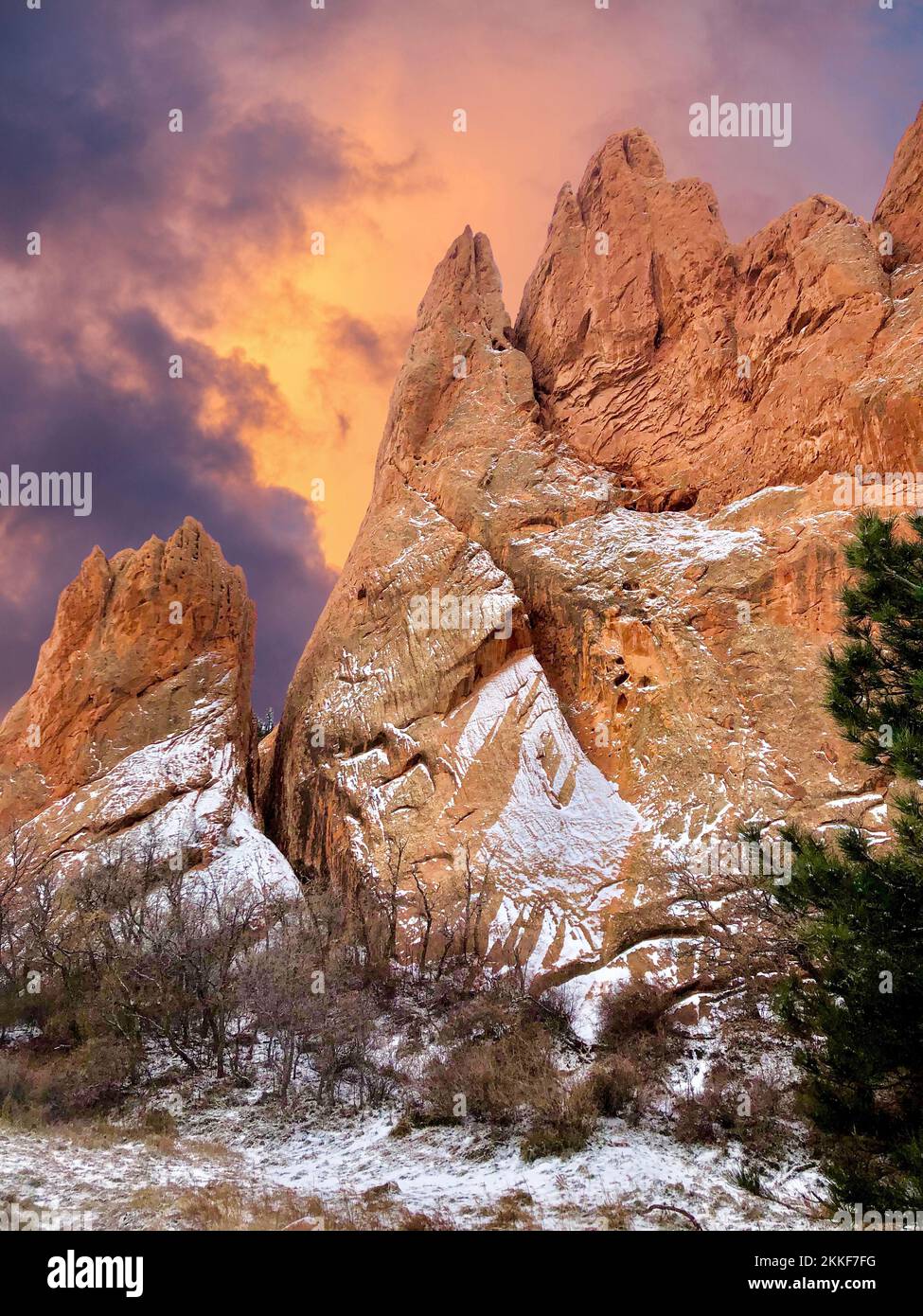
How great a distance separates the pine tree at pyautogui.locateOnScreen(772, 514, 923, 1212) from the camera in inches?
336

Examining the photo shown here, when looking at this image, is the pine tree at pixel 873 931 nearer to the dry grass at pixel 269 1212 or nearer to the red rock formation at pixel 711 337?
the dry grass at pixel 269 1212

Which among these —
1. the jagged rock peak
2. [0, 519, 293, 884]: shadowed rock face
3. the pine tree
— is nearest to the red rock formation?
→ the jagged rock peak

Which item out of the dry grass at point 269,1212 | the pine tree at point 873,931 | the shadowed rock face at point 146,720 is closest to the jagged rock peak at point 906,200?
the pine tree at point 873,931

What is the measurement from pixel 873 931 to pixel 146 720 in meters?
38.2

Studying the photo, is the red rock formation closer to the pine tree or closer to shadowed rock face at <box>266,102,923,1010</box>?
shadowed rock face at <box>266,102,923,1010</box>

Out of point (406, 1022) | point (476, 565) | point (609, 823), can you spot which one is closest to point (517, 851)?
point (609, 823)

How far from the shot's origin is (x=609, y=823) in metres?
31.5

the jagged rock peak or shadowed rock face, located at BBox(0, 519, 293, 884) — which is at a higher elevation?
the jagged rock peak

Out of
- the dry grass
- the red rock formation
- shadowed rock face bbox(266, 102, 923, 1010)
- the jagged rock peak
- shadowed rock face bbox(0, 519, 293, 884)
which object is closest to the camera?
the dry grass

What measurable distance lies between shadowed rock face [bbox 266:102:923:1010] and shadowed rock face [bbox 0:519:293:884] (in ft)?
12.8

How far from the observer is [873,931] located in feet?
30.2

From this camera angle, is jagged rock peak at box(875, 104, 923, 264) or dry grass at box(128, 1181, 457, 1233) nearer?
dry grass at box(128, 1181, 457, 1233)

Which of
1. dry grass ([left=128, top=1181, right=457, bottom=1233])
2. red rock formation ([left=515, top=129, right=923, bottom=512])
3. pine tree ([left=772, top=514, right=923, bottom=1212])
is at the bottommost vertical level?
dry grass ([left=128, top=1181, right=457, bottom=1233])

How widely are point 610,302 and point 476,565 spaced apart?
21.8 meters
